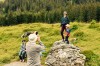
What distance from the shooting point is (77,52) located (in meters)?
19.6

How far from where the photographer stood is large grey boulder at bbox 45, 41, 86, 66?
734 inches

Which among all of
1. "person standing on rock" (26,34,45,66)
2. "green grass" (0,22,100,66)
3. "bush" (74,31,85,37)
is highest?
"person standing on rock" (26,34,45,66)

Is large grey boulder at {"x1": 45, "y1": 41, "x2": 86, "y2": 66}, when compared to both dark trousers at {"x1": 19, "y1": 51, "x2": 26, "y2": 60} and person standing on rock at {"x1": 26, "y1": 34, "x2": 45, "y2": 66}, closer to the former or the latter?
dark trousers at {"x1": 19, "y1": 51, "x2": 26, "y2": 60}

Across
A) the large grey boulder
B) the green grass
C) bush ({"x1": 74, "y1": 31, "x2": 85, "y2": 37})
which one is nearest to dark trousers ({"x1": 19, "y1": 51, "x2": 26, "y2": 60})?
the green grass

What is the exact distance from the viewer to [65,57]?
1883 centimetres

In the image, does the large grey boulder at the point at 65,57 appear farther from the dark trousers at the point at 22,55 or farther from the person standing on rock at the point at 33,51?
the person standing on rock at the point at 33,51

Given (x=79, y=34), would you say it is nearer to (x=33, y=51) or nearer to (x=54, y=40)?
(x=54, y=40)

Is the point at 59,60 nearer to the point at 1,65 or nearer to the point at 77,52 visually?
the point at 77,52

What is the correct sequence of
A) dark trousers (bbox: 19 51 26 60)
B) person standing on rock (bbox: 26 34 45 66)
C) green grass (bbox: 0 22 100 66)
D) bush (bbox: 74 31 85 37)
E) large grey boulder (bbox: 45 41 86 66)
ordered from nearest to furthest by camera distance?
person standing on rock (bbox: 26 34 45 66)
large grey boulder (bbox: 45 41 86 66)
green grass (bbox: 0 22 100 66)
dark trousers (bbox: 19 51 26 60)
bush (bbox: 74 31 85 37)

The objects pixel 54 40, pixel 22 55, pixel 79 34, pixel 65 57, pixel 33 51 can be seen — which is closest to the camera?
pixel 33 51

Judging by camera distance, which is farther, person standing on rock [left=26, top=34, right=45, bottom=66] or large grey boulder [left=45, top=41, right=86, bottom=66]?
large grey boulder [left=45, top=41, right=86, bottom=66]

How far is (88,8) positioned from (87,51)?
79.1 meters

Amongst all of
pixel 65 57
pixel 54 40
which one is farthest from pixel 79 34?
pixel 65 57

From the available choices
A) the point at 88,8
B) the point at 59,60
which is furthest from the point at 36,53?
the point at 88,8
